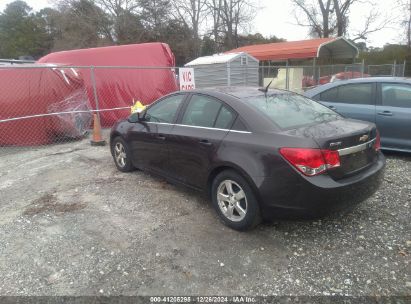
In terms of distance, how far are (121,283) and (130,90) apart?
8.89 metres

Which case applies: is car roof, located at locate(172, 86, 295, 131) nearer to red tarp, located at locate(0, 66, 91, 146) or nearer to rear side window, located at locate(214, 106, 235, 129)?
rear side window, located at locate(214, 106, 235, 129)

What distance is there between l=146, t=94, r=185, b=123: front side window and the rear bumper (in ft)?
6.05

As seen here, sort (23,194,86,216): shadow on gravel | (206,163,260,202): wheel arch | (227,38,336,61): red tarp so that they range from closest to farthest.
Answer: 1. (206,163,260,202): wheel arch
2. (23,194,86,216): shadow on gravel
3. (227,38,336,61): red tarp

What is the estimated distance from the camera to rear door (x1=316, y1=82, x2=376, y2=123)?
633 centimetres

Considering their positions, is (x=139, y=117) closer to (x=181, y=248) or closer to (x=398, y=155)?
(x=181, y=248)

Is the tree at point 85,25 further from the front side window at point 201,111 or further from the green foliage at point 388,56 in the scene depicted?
the front side window at point 201,111

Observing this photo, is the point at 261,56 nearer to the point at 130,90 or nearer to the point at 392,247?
the point at 130,90

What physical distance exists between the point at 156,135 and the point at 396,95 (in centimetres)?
416

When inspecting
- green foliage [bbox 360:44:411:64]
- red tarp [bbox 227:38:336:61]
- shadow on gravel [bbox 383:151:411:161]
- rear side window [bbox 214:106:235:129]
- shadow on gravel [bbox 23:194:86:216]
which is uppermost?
red tarp [bbox 227:38:336:61]

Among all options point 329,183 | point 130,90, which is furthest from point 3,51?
point 329,183

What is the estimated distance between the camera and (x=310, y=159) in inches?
125

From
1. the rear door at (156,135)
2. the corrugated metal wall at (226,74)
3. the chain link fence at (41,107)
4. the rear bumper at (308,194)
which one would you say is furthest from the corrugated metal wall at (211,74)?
the rear bumper at (308,194)

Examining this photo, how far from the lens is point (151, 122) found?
5035 millimetres

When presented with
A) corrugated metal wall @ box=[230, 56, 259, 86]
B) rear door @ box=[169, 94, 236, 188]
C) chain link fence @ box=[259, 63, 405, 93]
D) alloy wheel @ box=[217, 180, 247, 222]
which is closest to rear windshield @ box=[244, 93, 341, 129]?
rear door @ box=[169, 94, 236, 188]
